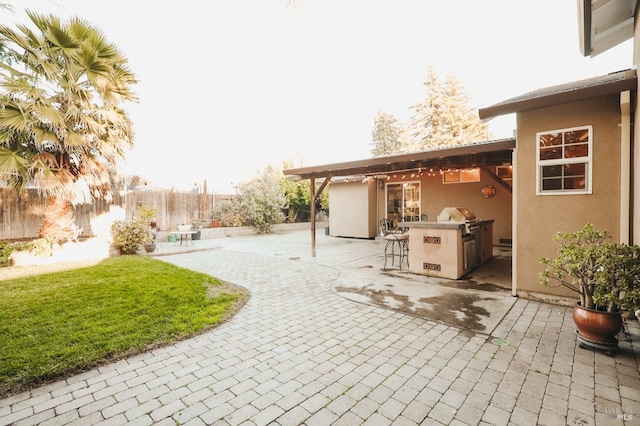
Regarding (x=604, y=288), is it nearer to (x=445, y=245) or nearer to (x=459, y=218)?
(x=445, y=245)

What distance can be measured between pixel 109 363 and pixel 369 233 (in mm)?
11250

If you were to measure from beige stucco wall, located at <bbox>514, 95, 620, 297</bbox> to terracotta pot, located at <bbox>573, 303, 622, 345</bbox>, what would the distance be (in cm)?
172

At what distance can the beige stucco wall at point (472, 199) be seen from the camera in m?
9.93

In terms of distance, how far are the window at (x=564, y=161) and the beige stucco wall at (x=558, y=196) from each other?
77 millimetres

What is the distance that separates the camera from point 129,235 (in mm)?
8734

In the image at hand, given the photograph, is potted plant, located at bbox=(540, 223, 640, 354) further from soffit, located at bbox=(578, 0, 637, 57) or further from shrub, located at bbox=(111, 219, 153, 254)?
shrub, located at bbox=(111, 219, 153, 254)

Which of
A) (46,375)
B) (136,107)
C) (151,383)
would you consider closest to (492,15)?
(151,383)

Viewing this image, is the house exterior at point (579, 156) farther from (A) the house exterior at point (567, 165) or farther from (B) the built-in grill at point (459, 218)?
(B) the built-in grill at point (459, 218)

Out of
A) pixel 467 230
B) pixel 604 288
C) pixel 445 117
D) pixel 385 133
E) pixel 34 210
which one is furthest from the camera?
pixel 385 133

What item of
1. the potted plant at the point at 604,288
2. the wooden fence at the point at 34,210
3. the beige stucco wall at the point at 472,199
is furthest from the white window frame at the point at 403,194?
the wooden fence at the point at 34,210

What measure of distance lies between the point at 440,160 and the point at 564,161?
2.46 meters

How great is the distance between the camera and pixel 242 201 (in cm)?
1502

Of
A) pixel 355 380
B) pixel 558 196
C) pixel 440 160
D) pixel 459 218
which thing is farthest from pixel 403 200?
pixel 355 380

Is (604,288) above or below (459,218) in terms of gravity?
below
